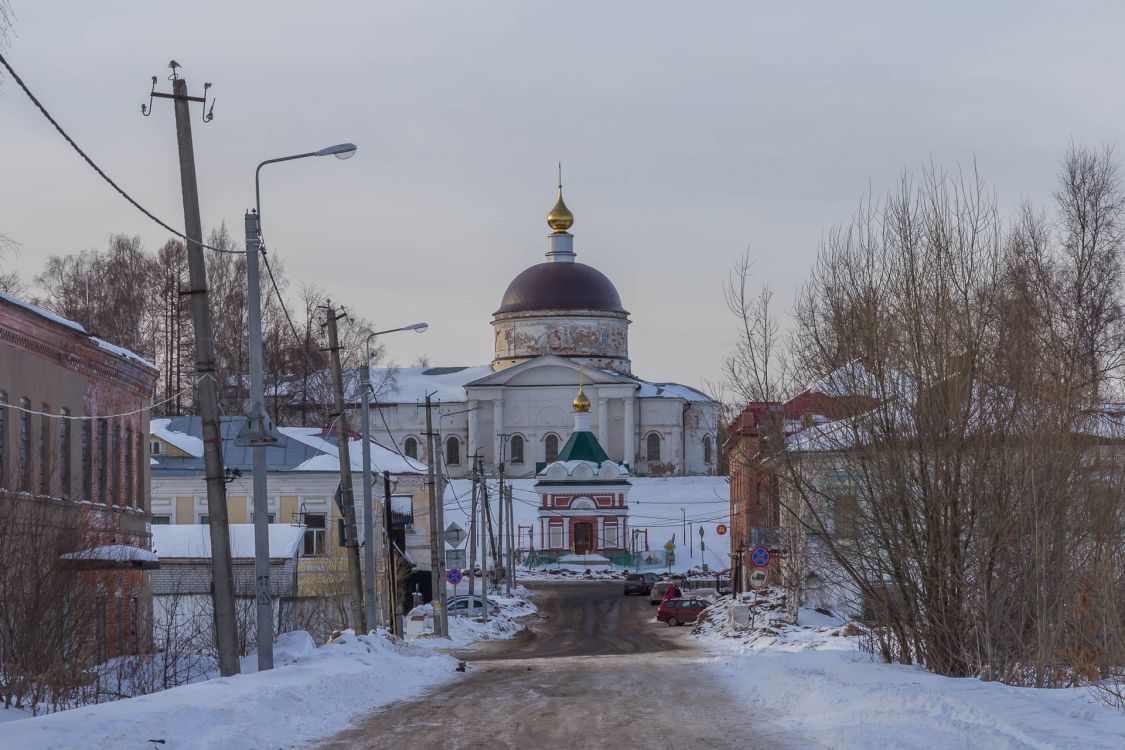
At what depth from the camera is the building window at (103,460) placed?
30406 mm

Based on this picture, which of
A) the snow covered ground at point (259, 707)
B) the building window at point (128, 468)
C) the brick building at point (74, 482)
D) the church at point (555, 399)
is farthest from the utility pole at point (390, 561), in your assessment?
the church at point (555, 399)

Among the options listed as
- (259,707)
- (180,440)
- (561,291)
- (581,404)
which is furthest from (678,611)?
(561,291)

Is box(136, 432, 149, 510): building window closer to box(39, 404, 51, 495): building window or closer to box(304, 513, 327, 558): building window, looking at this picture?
box(39, 404, 51, 495): building window

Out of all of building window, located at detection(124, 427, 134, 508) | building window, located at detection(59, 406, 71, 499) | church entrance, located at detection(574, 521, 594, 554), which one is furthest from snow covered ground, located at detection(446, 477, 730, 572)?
building window, located at detection(59, 406, 71, 499)

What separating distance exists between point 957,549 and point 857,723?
15.3 ft

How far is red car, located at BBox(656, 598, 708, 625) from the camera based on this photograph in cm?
4938

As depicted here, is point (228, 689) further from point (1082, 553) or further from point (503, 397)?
point (503, 397)

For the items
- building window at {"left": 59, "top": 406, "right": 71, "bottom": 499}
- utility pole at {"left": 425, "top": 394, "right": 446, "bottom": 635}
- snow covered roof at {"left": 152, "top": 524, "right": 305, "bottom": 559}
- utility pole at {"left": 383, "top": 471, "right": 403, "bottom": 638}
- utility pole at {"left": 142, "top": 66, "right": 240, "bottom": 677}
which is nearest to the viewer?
utility pole at {"left": 142, "top": 66, "right": 240, "bottom": 677}

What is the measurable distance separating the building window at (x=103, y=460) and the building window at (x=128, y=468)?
1.77 meters

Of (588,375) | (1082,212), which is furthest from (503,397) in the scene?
(1082,212)

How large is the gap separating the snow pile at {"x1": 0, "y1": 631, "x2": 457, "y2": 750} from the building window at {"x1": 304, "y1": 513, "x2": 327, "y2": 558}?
26.2 m

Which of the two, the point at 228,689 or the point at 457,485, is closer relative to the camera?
the point at 228,689

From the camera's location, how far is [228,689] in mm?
16000

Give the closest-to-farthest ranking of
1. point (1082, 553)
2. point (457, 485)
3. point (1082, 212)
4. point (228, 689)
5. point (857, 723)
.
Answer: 1. point (857, 723)
2. point (228, 689)
3. point (1082, 553)
4. point (1082, 212)
5. point (457, 485)
